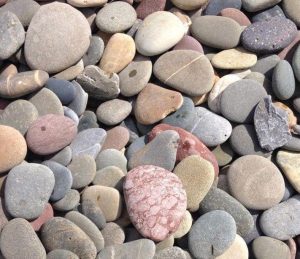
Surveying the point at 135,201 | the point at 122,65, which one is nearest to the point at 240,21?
the point at 122,65

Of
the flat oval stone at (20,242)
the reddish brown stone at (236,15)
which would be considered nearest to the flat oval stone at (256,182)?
the reddish brown stone at (236,15)

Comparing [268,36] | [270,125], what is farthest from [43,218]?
[268,36]

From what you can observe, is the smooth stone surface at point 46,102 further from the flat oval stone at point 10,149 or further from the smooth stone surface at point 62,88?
the flat oval stone at point 10,149

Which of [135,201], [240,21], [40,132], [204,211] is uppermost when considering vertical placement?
[240,21]

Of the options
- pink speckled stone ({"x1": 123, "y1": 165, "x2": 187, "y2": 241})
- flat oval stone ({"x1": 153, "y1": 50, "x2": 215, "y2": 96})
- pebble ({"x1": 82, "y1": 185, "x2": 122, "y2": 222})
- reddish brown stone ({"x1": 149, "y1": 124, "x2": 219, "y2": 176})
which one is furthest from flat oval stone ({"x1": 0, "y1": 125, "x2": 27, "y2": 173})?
flat oval stone ({"x1": 153, "y1": 50, "x2": 215, "y2": 96})

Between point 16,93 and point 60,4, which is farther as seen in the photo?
point 60,4

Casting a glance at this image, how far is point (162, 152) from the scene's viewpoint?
1.72 m

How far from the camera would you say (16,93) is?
169cm

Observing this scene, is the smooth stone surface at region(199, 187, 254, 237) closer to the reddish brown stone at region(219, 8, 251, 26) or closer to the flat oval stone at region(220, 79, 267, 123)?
the flat oval stone at region(220, 79, 267, 123)

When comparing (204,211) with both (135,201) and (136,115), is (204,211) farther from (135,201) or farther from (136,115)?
(136,115)

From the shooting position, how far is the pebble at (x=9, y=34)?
175cm

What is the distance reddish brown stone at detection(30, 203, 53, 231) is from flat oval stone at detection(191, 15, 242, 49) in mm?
876

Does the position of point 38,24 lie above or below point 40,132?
above

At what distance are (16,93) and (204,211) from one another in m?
0.75
